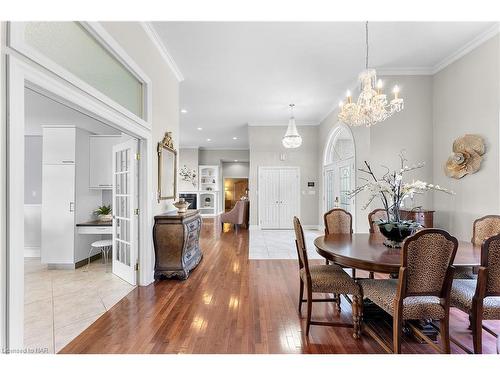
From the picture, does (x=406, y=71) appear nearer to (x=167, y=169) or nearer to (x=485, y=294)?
(x=485, y=294)

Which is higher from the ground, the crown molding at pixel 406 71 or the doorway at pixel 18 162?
the crown molding at pixel 406 71

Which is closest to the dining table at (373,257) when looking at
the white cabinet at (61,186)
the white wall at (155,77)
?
the white wall at (155,77)

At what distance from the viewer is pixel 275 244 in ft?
19.1

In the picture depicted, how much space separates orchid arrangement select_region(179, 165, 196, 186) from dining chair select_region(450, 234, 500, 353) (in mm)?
9938

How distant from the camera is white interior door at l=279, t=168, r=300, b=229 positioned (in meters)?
7.69

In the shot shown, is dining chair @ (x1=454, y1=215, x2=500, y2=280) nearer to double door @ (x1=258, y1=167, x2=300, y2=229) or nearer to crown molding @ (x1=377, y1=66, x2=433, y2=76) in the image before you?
crown molding @ (x1=377, y1=66, x2=433, y2=76)

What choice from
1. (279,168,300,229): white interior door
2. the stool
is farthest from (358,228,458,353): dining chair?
(279,168,300,229): white interior door

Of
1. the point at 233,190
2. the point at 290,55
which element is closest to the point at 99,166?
the point at 290,55

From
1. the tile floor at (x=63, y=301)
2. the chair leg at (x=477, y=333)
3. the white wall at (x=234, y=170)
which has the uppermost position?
the white wall at (x=234, y=170)

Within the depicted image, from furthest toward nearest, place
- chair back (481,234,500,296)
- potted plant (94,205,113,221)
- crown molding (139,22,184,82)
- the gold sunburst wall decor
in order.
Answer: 1. potted plant (94,205,113,221)
2. the gold sunburst wall decor
3. crown molding (139,22,184,82)
4. chair back (481,234,500,296)

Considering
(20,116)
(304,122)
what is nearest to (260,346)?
(20,116)

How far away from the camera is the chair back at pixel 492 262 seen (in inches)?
65.0

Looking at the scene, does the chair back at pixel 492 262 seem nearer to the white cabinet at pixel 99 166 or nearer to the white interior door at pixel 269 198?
the white cabinet at pixel 99 166
